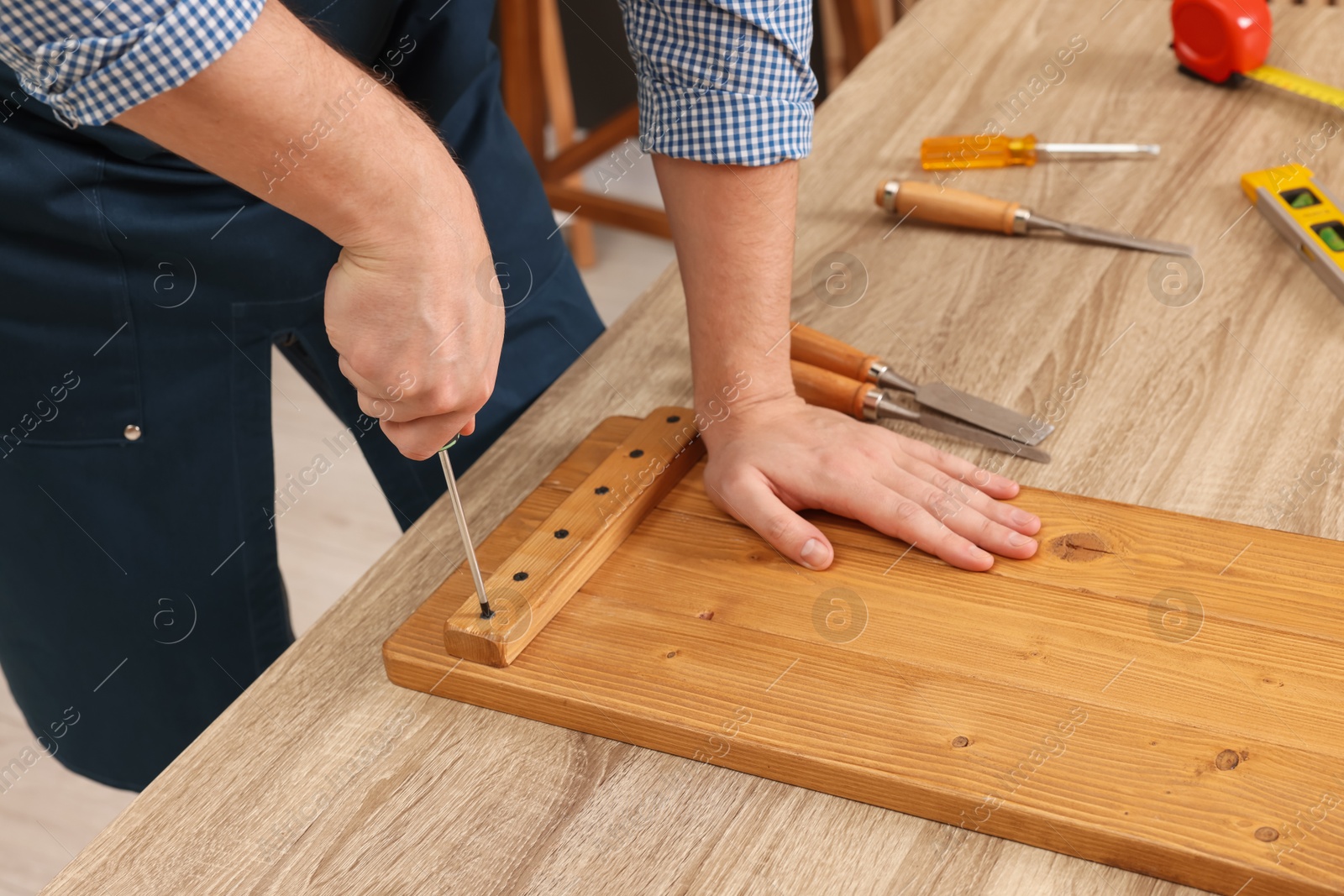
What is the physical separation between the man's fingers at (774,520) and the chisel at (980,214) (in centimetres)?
47

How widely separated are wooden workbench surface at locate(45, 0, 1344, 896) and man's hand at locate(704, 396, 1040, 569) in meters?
0.04

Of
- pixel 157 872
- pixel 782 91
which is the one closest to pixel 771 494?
pixel 782 91

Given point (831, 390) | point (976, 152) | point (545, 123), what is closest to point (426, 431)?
point (831, 390)

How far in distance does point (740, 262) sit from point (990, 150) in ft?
1.65

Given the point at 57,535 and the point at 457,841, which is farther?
the point at 57,535

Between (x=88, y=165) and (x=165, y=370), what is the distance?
0.67 feet

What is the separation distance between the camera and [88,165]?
981 mm

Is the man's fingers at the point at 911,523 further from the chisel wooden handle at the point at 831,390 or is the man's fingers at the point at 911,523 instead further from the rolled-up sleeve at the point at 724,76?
the rolled-up sleeve at the point at 724,76

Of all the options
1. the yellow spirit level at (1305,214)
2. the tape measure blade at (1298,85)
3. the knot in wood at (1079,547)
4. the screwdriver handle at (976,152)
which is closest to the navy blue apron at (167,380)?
the screwdriver handle at (976,152)

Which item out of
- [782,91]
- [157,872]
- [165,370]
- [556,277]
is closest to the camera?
[157,872]

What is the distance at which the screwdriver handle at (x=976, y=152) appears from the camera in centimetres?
132

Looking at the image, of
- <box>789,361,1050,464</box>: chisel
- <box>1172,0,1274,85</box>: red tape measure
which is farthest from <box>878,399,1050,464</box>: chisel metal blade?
<box>1172,0,1274,85</box>: red tape measure

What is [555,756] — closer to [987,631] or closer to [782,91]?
[987,631]

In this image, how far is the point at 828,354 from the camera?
40.3 inches
